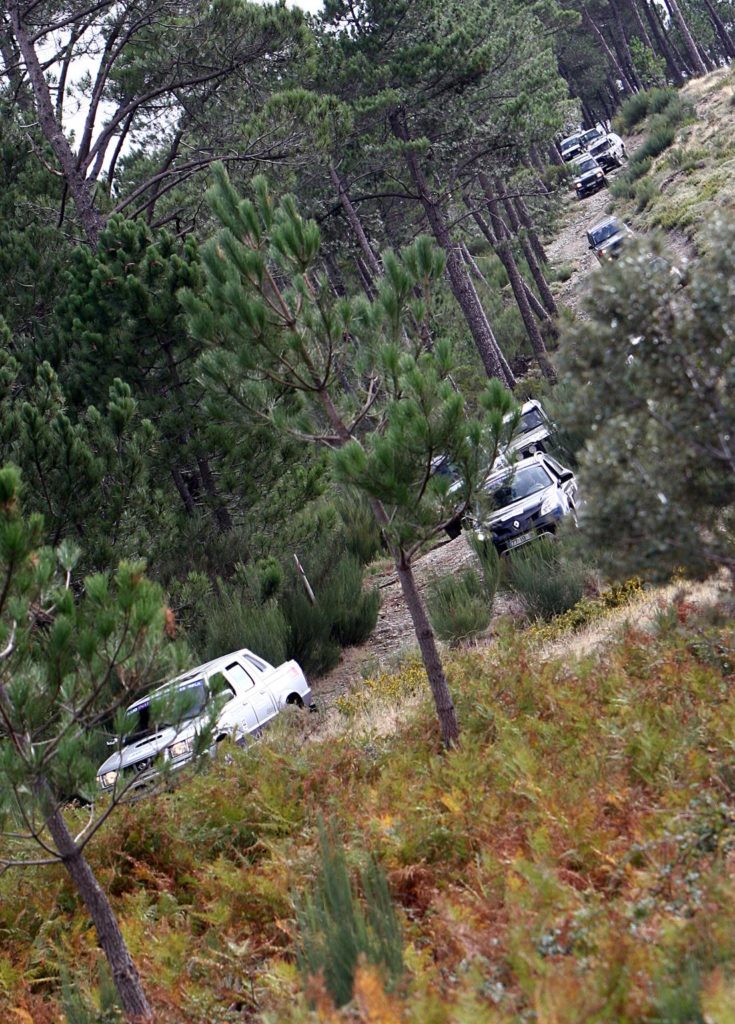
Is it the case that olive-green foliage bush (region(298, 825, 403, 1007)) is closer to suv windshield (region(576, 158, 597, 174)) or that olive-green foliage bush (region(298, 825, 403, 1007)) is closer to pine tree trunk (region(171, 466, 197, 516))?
pine tree trunk (region(171, 466, 197, 516))

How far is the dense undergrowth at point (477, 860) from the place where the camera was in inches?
180

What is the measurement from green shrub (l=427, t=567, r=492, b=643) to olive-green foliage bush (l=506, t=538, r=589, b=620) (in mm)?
604

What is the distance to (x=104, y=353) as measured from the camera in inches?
611

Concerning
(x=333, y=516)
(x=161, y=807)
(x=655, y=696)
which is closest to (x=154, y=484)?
(x=333, y=516)

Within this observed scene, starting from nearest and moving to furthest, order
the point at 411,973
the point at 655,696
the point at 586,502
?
the point at 411,973, the point at 586,502, the point at 655,696

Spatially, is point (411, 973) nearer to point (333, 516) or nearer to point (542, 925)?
point (542, 925)

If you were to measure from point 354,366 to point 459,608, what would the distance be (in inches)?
228

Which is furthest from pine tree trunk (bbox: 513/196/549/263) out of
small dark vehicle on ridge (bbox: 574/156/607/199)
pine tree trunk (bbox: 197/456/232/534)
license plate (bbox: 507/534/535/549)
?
pine tree trunk (bbox: 197/456/232/534)

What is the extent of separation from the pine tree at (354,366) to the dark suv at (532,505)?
6725 mm

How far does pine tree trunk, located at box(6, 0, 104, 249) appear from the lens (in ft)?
55.0

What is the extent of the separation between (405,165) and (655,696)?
21391mm

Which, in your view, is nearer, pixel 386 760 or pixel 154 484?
pixel 386 760

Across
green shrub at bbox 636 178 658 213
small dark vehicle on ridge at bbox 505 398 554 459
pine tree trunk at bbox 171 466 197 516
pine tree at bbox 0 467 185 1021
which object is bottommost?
small dark vehicle on ridge at bbox 505 398 554 459

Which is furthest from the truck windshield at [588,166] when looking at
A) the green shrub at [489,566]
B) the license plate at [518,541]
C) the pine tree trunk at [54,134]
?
the green shrub at [489,566]
